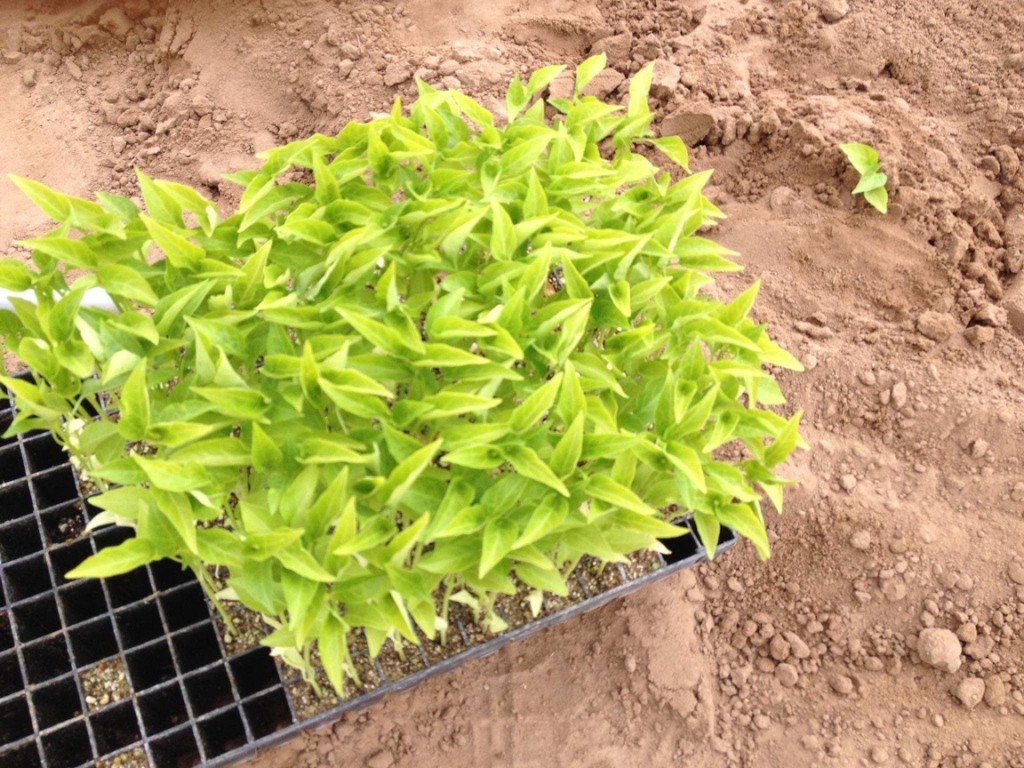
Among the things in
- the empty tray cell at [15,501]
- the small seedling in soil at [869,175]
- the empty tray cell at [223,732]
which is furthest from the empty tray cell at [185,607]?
the small seedling in soil at [869,175]

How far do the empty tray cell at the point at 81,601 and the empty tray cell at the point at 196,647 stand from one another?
9.2 inches

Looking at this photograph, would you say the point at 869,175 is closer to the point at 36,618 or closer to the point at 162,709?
the point at 162,709

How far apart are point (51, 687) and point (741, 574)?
5.94 ft

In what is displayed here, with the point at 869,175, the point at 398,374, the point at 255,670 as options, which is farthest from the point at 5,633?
the point at 869,175

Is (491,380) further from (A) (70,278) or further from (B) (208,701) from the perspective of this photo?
(A) (70,278)

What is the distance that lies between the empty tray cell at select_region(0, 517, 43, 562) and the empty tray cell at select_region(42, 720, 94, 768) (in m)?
0.46

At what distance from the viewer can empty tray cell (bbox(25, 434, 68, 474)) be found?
236 cm

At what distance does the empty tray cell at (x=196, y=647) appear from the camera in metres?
2.13

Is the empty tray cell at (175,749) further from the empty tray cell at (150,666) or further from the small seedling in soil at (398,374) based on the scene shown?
the small seedling in soil at (398,374)

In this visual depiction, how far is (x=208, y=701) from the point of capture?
7.00 feet

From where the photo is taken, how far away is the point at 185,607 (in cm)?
220

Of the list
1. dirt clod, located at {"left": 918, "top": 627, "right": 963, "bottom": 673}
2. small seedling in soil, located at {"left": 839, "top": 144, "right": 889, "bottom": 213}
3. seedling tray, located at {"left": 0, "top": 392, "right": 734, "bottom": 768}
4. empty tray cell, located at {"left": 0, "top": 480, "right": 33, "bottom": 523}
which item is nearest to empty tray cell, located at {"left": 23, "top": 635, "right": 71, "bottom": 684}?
seedling tray, located at {"left": 0, "top": 392, "right": 734, "bottom": 768}

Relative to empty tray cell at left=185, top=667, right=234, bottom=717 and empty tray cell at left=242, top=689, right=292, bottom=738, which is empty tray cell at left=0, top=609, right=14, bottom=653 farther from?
empty tray cell at left=242, top=689, right=292, bottom=738

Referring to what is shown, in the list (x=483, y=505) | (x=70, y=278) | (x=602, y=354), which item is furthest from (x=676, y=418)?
(x=70, y=278)
